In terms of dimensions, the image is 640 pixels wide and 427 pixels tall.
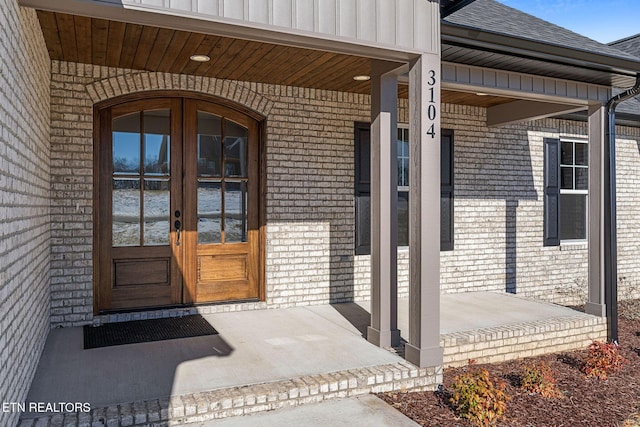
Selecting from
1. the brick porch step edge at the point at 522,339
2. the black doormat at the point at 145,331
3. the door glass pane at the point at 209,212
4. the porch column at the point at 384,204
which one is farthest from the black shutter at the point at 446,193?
the black doormat at the point at 145,331

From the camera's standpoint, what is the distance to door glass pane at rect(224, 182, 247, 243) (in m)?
5.95

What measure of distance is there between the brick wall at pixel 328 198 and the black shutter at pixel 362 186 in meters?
0.10

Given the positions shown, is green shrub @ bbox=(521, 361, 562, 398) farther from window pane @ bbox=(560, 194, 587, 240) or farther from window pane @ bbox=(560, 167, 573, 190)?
window pane @ bbox=(560, 194, 587, 240)

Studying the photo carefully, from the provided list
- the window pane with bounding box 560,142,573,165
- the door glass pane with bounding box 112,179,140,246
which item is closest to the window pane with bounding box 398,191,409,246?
the window pane with bounding box 560,142,573,165

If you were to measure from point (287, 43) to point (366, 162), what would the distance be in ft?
9.57

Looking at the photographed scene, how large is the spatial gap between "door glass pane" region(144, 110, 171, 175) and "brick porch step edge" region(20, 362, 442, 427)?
3.01 m

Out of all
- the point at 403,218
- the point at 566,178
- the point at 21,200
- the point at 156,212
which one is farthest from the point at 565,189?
the point at 21,200

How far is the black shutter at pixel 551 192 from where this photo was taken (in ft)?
25.7

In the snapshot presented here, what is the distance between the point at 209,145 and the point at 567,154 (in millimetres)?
5771

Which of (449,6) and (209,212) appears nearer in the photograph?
(449,6)

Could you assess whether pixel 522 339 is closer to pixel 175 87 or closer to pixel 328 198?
pixel 328 198

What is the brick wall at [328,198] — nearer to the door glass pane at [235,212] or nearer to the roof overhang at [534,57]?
the door glass pane at [235,212]

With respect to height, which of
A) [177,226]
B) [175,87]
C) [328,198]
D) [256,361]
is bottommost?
[256,361]

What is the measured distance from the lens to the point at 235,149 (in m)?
5.99
